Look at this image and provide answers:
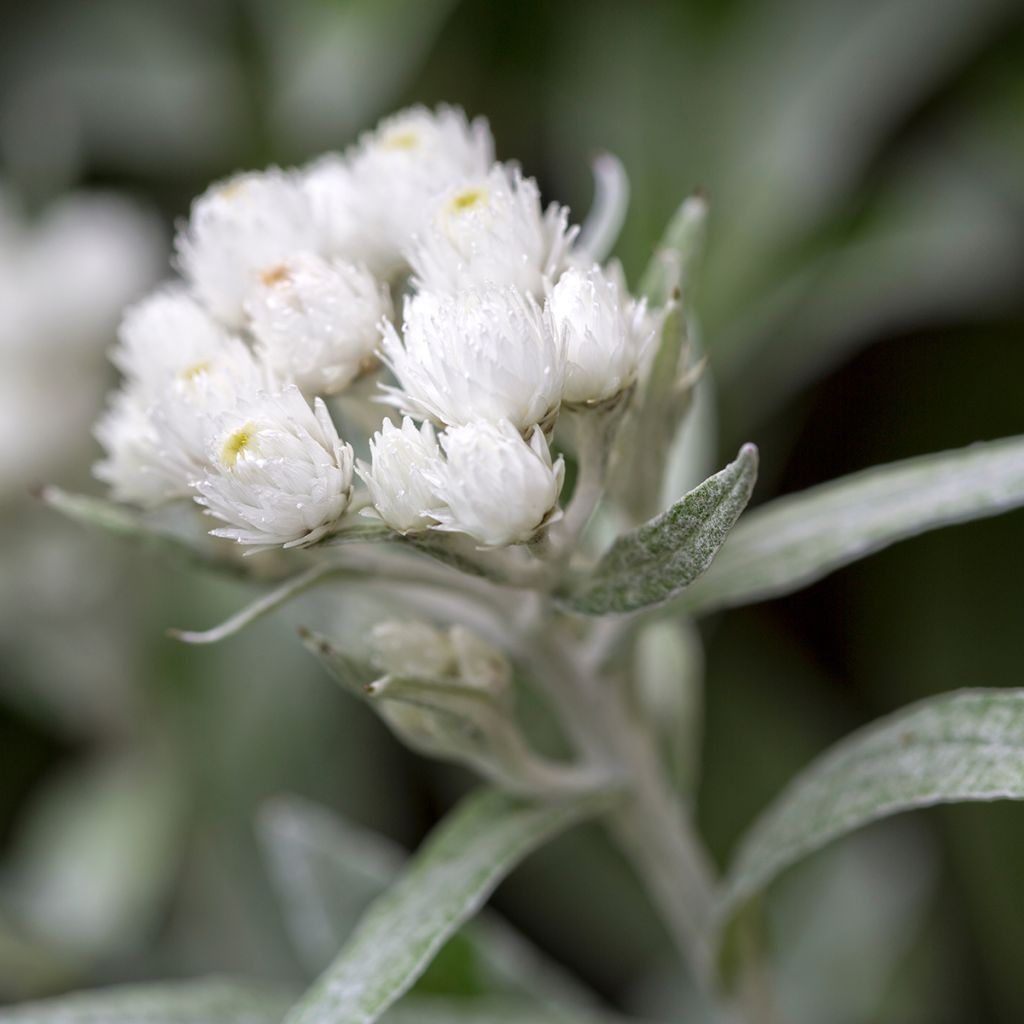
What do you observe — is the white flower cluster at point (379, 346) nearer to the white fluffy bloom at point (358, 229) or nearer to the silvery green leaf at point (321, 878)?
the white fluffy bloom at point (358, 229)

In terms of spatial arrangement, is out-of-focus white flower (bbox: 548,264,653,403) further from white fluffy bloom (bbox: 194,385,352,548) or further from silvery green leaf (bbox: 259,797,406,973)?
silvery green leaf (bbox: 259,797,406,973)

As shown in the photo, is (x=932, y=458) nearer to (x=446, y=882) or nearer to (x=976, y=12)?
(x=446, y=882)

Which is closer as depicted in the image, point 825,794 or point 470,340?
point 470,340

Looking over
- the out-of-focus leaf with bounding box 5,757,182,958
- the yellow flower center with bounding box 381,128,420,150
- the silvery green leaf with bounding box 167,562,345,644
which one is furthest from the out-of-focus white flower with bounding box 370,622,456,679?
the out-of-focus leaf with bounding box 5,757,182,958

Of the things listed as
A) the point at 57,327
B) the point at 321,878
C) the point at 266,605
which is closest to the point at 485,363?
the point at 266,605

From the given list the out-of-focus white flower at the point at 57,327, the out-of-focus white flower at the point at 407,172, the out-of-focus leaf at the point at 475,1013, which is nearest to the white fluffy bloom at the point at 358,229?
the out-of-focus white flower at the point at 407,172

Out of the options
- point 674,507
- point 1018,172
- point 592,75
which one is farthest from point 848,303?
point 674,507
